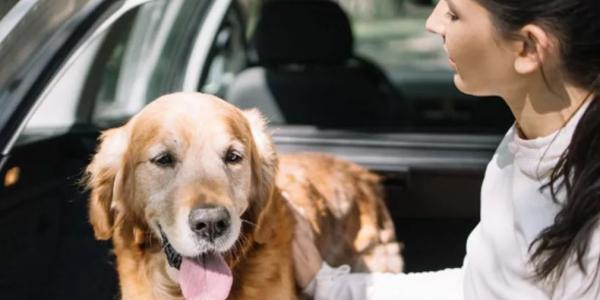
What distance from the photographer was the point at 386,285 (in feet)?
8.09

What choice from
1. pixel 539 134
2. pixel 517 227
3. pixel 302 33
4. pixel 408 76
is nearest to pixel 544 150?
pixel 539 134

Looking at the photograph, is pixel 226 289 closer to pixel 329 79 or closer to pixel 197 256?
pixel 197 256

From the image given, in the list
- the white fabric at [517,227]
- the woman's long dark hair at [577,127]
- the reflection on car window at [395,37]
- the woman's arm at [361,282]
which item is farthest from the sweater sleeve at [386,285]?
the reflection on car window at [395,37]

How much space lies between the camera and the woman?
1709 mm

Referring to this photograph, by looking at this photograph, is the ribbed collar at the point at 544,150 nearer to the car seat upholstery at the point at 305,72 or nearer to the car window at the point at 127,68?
the car window at the point at 127,68

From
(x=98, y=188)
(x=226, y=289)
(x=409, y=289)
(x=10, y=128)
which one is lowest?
(x=409, y=289)

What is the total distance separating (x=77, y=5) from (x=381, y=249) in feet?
4.81

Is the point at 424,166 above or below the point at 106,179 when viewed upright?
below

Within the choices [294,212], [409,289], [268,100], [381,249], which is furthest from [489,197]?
[268,100]

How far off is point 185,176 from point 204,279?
257 millimetres

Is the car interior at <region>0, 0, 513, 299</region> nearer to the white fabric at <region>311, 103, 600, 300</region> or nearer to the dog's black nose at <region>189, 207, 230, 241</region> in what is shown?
the dog's black nose at <region>189, 207, 230, 241</region>

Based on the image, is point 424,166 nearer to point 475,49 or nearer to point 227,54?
point 475,49

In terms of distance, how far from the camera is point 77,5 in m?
2.27

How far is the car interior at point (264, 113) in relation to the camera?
2.90 metres
